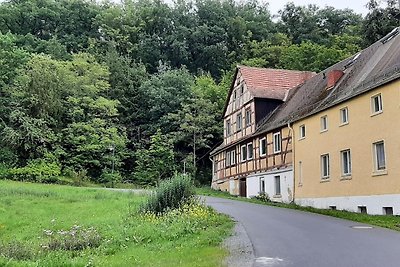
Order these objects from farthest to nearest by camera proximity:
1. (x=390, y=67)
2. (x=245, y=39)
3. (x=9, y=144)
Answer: (x=245, y=39) < (x=9, y=144) < (x=390, y=67)

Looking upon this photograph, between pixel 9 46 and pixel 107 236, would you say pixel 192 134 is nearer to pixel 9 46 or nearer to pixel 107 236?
pixel 9 46

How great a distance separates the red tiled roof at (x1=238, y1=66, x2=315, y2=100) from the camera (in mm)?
36250

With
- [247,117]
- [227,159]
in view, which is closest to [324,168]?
[247,117]

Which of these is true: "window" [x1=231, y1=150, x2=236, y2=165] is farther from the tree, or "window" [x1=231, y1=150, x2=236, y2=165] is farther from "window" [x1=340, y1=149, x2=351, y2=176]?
"window" [x1=340, y1=149, x2=351, y2=176]

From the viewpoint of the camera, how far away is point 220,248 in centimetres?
1052

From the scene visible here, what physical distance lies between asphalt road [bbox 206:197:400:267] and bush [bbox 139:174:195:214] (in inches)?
90.5

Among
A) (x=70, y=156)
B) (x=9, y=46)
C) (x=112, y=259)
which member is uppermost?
(x=9, y=46)

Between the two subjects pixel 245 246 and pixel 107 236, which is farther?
pixel 107 236

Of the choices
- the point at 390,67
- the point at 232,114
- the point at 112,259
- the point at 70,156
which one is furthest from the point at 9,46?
the point at 112,259

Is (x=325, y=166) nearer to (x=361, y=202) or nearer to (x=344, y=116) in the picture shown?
(x=344, y=116)

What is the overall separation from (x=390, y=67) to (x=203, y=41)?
49.4m

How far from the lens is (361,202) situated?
21.2 m

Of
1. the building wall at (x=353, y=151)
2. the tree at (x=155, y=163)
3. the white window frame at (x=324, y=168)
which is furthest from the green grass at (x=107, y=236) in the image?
the tree at (x=155, y=163)

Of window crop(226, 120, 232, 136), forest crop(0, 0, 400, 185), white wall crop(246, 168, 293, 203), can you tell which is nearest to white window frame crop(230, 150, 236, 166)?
window crop(226, 120, 232, 136)
